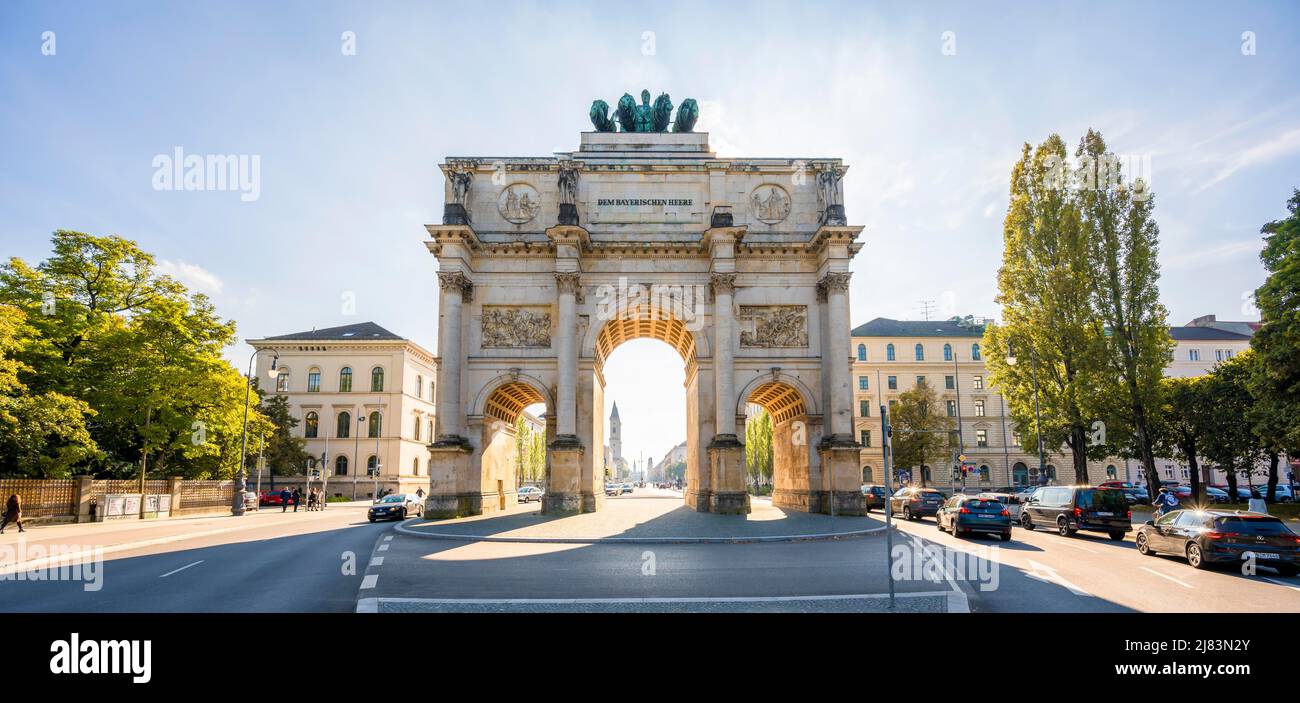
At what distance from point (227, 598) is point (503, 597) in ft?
13.3

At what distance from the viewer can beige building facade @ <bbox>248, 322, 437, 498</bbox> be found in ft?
212

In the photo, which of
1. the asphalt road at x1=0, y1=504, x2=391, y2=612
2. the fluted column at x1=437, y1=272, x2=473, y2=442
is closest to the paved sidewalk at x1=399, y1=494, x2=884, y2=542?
the asphalt road at x1=0, y1=504, x2=391, y2=612

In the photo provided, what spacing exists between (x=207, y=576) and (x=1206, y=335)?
9585 centimetres

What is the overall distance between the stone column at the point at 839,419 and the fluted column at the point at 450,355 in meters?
16.0

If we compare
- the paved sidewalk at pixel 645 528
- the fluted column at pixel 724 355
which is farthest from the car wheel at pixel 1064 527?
the fluted column at pixel 724 355

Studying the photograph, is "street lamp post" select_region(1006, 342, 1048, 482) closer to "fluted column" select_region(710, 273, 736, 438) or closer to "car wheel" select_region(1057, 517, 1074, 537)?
"car wheel" select_region(1057, 517, 1074, 537)

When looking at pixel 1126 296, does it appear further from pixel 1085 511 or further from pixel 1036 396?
pixel 1085 511

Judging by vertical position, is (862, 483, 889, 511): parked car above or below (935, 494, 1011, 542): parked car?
below

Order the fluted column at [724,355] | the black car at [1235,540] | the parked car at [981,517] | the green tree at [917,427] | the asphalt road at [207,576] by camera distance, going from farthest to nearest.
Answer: the green tree at [917,427] < the fluted column at [724,355] < the parked car at [981,517] < the black car at [1235,540] < the asphalt road at [207,576]

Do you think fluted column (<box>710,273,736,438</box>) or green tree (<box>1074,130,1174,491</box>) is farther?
green tree (<box>1074,130,1174,491</box>)

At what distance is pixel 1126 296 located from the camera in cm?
3247

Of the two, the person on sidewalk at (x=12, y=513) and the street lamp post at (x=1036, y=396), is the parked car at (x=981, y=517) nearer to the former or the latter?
the street lamp post at (x=1036, y=396)

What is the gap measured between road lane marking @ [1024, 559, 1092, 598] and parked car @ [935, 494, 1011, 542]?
6.22m

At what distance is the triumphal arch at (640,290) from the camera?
29.8m
